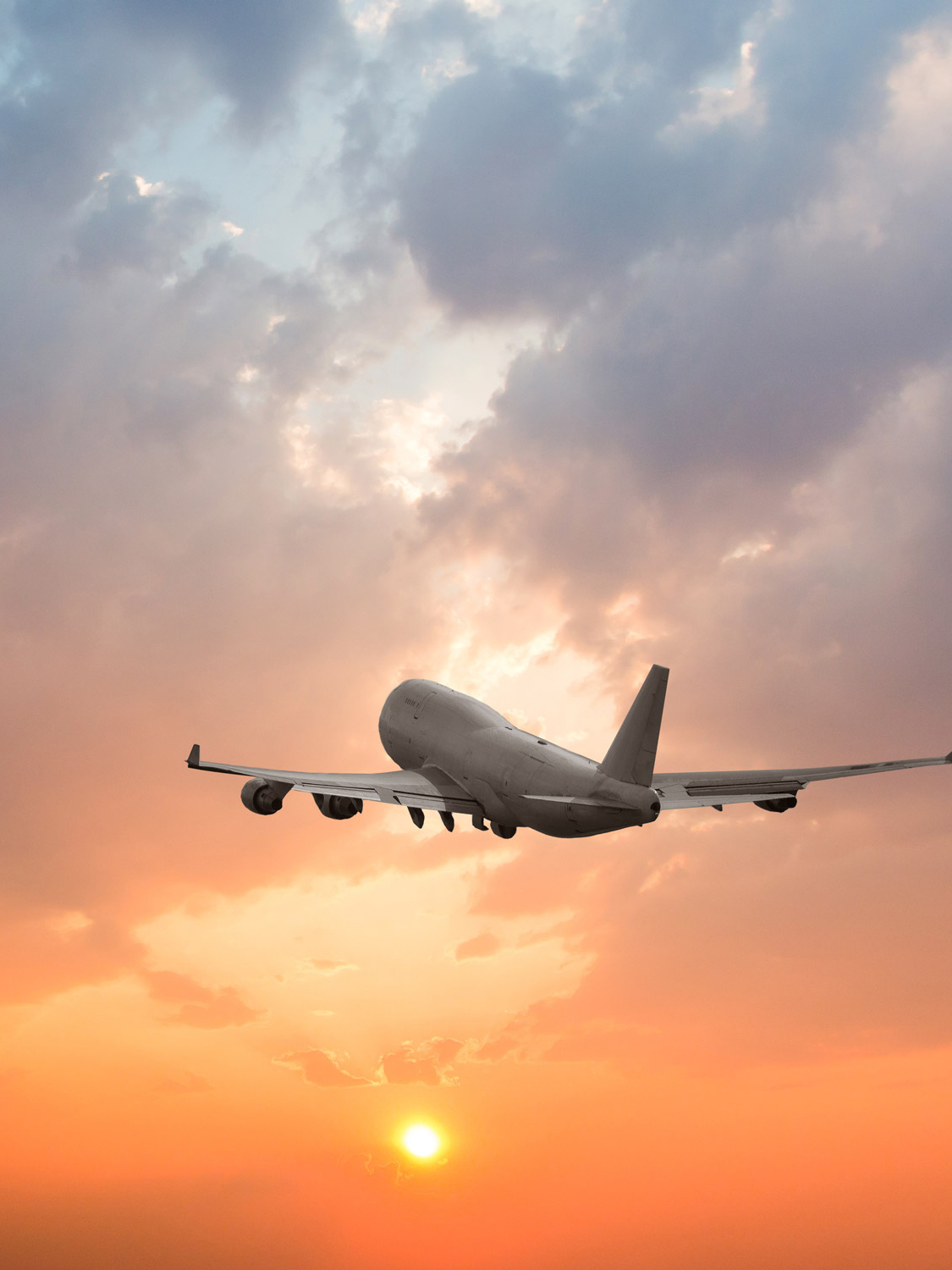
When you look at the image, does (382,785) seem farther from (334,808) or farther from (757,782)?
(757,782)

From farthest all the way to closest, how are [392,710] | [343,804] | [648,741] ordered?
[392,710], [343,804], [648,741]

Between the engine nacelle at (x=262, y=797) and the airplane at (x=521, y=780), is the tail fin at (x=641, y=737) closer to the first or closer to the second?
the airplane at (x=521, y=780)

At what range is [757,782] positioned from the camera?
54688 millimetres

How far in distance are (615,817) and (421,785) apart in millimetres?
13970

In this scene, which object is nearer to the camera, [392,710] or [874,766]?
[874,766]

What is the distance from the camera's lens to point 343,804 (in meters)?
54.8

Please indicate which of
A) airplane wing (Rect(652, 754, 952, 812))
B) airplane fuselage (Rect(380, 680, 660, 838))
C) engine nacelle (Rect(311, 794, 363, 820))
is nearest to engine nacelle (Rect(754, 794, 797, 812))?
airplane wing (Rect(652, 754, 952, 812))

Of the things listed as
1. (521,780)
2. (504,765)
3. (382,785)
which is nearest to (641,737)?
(521,780)

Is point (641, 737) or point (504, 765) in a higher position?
point (504, 765)

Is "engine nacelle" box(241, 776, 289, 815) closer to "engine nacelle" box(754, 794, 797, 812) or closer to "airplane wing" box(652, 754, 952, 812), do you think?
"airplane wing" box(652, 754, 952, 812)

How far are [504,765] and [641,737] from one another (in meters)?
10.3

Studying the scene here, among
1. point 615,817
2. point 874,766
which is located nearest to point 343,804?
point 615,817

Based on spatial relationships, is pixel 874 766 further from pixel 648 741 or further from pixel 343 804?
pixel 343 804

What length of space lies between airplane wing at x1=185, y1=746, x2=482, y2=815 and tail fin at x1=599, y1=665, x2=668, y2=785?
433 inches
